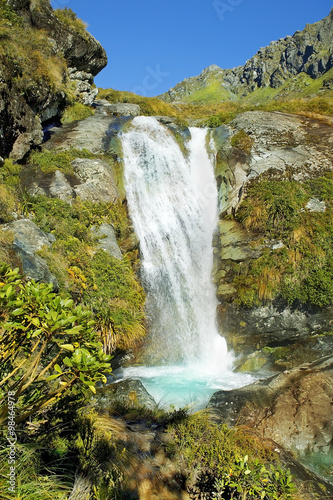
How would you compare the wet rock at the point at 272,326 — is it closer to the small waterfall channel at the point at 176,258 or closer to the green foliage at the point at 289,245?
the green foliage at the point at 289,245

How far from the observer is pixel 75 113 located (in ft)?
55.7

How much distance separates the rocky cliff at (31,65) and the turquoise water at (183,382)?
922 cm

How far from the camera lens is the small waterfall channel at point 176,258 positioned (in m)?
8.41

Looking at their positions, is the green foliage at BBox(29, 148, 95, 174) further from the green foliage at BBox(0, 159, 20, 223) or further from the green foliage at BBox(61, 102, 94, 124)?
the green foliage at BBox(61, 102, 94, 124)

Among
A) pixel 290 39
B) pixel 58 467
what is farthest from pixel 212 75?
pixel 58 467

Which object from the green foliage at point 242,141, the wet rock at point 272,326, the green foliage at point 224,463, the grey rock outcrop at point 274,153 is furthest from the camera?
the green foliage at point 242,141

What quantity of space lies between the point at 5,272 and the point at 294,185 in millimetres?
12067

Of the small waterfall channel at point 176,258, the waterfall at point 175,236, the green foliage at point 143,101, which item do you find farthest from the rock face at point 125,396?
the green foliage at point 143,101

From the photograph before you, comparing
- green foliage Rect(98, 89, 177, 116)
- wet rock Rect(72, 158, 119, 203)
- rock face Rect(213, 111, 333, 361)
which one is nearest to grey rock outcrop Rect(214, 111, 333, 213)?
rock face Rect(213, 111, 333, 361)

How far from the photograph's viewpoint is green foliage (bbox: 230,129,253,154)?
14312mm

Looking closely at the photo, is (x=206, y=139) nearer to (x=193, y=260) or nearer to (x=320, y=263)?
(x=193, y=260)

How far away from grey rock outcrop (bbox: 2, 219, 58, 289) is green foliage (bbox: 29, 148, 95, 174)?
4.01 meters

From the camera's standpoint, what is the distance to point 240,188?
13031mm

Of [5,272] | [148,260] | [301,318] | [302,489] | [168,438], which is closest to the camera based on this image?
→ [5,272]
